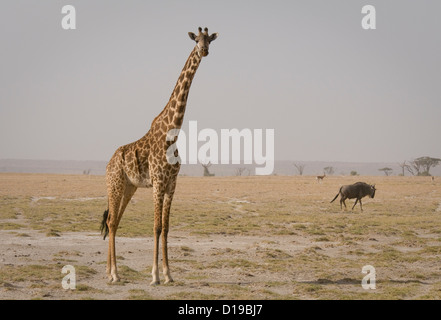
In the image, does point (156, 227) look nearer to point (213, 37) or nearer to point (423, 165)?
point (213, 37)

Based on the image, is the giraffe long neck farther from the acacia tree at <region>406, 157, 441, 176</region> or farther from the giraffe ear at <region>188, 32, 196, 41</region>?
the acacia tree at <region>406, 157, 441, 176</region>

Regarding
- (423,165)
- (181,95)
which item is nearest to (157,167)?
(181,95)

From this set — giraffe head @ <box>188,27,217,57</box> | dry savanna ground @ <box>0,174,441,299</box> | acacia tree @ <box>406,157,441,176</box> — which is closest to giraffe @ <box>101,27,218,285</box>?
giraffe head @ <box>188,27,217,57</box>

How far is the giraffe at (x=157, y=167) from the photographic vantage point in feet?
35.8

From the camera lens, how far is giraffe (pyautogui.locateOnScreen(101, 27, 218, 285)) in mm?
10915

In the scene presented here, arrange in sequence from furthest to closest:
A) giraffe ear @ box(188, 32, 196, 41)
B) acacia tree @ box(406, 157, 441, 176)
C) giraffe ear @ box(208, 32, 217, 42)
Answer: acacia tree @ box(406, 157, 441, 176)
giraffe ear @ box(188, 32, 196, 41)
giraffe ear @ box(208, 32, 217, 42)

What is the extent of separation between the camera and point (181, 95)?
11.2 meters

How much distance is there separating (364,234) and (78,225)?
12609 mm

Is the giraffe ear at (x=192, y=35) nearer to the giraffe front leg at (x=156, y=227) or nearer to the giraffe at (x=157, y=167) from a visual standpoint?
the giraffe at (x=157, y=167)

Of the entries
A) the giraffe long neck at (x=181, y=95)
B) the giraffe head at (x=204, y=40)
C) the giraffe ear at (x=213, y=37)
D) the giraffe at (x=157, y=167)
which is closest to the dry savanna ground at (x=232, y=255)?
the giraffe at (x=157, y=167)

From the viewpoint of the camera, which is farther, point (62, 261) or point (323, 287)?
point (62, 261)
